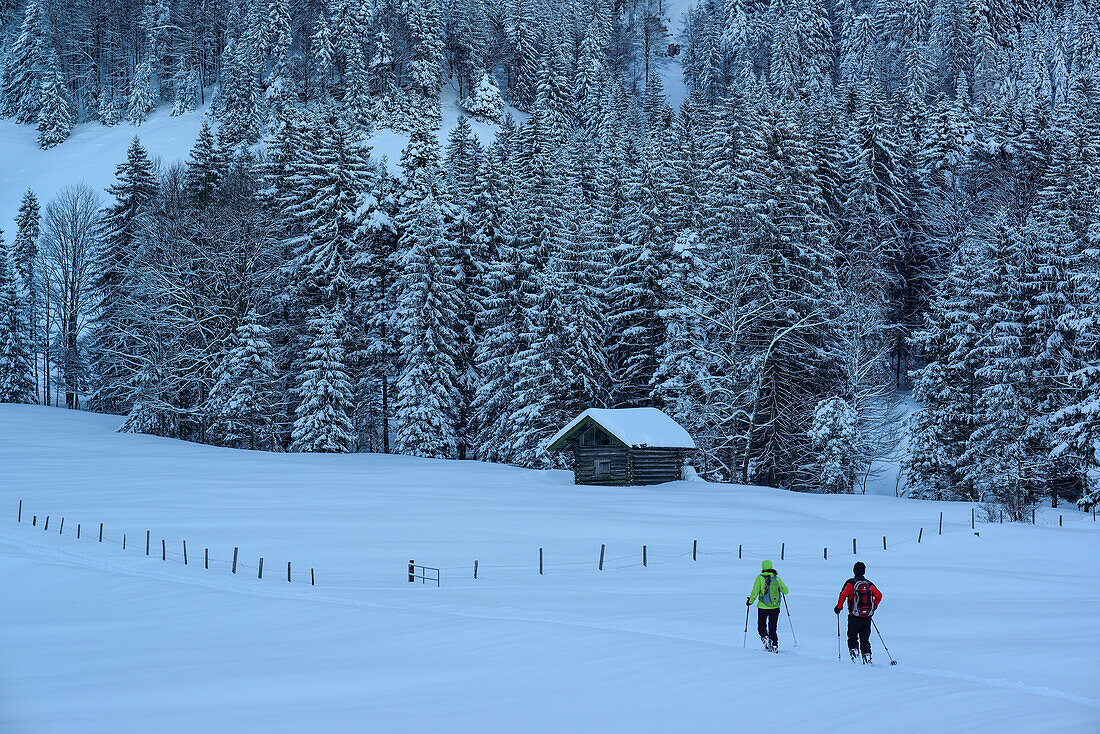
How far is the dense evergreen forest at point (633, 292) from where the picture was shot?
44.9 meters

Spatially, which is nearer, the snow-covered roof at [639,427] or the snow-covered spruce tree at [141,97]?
the snow-covered roof at [639,427]

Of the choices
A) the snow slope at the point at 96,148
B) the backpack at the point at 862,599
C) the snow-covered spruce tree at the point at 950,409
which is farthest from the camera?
the snow slope at the point at 96,148

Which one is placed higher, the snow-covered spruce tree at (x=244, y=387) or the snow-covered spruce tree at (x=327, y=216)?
the snow-covered spruce tree at (x=327, y=216)

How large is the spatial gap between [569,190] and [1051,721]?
162 feet

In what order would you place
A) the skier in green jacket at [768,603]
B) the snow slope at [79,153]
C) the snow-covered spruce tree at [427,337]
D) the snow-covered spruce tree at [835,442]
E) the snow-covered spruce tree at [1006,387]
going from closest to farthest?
the skier in green jacket at [768,603] → the snow-covered spruce tree at [1006,387] → the snow-covered spruce tree at [835,442] → the snow-covered spruce tree at [427,337] → the snow slope at [79,153]

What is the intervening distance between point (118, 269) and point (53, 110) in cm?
5250

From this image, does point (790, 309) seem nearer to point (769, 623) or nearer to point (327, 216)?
point (327, 216)

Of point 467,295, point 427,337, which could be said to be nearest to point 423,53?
point 467,295

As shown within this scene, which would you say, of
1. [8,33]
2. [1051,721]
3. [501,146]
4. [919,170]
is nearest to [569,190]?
[501,146]

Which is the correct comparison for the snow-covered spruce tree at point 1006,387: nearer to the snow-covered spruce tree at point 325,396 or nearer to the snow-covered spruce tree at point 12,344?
the snow-covered spruce tree at point 325,396

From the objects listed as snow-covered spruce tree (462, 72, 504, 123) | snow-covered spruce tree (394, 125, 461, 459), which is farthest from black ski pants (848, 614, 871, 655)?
snow-covered spruce tree (462, 72, 504, 123)

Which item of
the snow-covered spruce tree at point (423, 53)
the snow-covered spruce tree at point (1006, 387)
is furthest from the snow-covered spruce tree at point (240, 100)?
the snow-covered spruce tree at point (1006, 387)

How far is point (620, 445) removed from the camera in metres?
42.4

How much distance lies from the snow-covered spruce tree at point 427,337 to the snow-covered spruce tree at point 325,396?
3.29 meters
